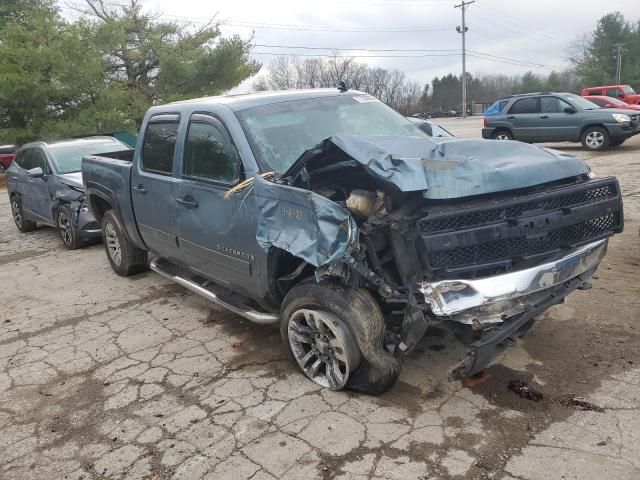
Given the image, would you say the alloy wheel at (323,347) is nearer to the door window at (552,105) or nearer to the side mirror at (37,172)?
the side mirror at (37,172)

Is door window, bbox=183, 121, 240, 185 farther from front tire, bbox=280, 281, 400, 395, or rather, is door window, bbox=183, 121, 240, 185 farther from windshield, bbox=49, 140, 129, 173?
windshield, bbox=49, 140, 129, 173

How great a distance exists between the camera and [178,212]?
14.7 feet

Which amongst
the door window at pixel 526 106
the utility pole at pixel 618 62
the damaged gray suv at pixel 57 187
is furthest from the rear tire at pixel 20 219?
the utility pole at pixel 618 62

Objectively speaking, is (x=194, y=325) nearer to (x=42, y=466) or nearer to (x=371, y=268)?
(x=42, y=466)

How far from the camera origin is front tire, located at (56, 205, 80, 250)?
7.89 m

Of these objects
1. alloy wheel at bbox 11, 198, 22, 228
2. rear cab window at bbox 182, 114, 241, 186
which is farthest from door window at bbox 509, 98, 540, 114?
rear cab window at bbox 182, 114, 241, 186

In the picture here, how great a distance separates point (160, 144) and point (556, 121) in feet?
42.1

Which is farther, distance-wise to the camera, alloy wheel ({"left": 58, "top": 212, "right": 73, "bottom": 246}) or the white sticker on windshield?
alloy wheel ({"left": 58, "top": 212, "right": 73, "bottom": 246})

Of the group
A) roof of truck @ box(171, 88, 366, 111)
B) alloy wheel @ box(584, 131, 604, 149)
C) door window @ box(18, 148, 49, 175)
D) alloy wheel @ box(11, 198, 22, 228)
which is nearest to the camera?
roof of truck @ box(171, 88, 366, 111)

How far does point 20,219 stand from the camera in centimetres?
1000

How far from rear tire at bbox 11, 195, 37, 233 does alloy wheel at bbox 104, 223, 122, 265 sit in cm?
433

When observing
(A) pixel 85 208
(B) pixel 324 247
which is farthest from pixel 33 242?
(B) pixel 324 247

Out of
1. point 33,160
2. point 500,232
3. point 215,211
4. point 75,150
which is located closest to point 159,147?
point 215,211

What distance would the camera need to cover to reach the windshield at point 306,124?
387 cm
